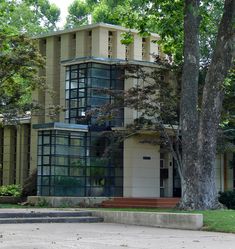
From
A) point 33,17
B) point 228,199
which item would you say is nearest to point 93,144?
point 228,199

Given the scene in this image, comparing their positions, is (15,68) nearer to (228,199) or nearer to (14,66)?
(14,66)

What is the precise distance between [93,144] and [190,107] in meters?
9.51

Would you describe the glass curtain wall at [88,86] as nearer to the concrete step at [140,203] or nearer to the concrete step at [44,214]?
the concrete step at [140,203]

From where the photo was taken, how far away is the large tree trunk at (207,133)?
67.6 feet

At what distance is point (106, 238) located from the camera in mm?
14219

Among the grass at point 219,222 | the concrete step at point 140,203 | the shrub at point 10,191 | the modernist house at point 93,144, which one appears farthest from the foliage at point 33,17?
the grass at point 219,222

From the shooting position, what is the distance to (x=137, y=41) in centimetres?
3562

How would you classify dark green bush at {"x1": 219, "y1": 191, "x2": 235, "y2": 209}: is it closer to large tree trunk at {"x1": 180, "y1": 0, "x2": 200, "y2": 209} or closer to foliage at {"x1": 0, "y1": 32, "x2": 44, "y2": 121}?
large tree trunk at {"x1": 180, "y1": 0, "x2": 200, "y2": 209}

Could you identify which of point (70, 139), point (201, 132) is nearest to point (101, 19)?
point (70, 139)

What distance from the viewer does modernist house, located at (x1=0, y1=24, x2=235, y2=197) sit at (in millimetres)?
28578

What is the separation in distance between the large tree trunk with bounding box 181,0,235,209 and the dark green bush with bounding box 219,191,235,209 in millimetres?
8919

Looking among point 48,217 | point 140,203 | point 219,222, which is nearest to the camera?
point 219,222

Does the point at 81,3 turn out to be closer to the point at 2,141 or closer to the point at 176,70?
the point at 2,141

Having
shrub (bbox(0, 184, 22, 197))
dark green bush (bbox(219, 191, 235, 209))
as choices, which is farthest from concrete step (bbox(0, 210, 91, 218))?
shrub (bbox(0, 184, 22, 197))
